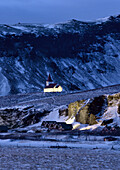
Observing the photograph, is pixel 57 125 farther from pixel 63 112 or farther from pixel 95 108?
pixel 63 112

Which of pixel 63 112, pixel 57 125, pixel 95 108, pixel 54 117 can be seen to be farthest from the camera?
pixel 54 117

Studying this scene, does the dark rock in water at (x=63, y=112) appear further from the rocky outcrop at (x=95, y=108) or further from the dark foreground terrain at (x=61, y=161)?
the dark foreground terrain at (x=61, y=161)

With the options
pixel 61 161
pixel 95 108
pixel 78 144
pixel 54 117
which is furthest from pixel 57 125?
pixel 61 161

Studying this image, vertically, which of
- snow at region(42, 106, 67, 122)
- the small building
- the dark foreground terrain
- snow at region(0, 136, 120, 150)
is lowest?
the dark foreground terrain

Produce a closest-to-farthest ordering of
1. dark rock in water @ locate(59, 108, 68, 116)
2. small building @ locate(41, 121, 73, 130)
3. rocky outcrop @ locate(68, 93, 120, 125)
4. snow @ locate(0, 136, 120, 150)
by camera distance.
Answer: snow @ locate(0, 136, 120, 150), rocky outcrop @ locate(68, 93, 120, 125), small building @ locate(41, 121, 73, 130), dark rock in water @ locate(59, 108, 68, 116)

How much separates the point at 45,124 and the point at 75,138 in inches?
836

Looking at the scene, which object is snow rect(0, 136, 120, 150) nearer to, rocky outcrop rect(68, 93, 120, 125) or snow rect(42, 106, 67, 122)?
rocky outcrop rect(68, 93, 120, 125)

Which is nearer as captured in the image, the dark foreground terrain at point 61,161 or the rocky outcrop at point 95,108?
the dark foreground terrain at point 61,161

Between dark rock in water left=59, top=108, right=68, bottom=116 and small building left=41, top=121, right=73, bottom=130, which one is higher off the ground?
dark rock in water left=59, top=108, right=68, bottom=116

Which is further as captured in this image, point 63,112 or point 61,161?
point 63,112

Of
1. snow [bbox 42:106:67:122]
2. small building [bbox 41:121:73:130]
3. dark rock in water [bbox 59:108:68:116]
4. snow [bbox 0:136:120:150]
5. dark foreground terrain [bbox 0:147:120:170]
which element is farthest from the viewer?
dark rock in water [bbox 59:108:68:116]

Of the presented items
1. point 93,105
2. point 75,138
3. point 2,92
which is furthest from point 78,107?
point 2,92

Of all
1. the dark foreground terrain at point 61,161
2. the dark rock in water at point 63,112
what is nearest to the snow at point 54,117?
the dark rock in water at point 63,112

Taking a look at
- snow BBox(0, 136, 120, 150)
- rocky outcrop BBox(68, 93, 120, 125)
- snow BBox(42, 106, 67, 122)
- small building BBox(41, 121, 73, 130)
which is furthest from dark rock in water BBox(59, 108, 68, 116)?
snow BBox(0, 136, 120, 150)
